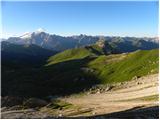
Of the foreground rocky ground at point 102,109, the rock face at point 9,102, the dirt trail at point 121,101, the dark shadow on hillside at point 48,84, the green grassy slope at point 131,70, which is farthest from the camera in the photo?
the green grassy slope at point 131,70

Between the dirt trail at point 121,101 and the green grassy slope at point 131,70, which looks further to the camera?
the green grassy slope at point 131,70

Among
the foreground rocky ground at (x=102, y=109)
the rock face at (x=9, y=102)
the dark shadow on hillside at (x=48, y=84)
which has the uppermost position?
the dark shadow on hillside at (x=48, y=84)

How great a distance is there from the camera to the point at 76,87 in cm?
16700

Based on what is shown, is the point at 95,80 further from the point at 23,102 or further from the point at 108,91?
the point at 23,102

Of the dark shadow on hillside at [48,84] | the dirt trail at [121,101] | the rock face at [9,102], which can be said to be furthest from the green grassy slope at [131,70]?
the rock face at [9,102]

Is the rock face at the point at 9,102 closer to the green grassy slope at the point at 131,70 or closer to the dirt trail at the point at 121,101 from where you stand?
the dirt trail at the point at 121,101

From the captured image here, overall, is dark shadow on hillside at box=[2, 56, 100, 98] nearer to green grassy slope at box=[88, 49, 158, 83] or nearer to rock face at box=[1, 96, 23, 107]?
green grassy slope at box=[88, 49, 158, 83]

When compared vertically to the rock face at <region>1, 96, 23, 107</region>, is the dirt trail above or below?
below

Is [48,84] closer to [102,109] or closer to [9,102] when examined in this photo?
[9,102]

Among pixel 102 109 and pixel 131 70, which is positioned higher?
pixel 131 70

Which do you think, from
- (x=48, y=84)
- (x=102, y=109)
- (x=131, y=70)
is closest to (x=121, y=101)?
(x=102, y=109)

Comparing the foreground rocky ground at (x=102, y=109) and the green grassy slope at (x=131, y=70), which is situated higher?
the green grassy slope at (x=131, y=70)

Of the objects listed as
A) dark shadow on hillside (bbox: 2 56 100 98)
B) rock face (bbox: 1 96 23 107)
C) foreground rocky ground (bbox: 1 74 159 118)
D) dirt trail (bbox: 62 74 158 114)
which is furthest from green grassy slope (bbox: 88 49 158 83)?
rock face (bbox: 1 96 23 107)

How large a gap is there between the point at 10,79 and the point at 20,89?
4504cm
